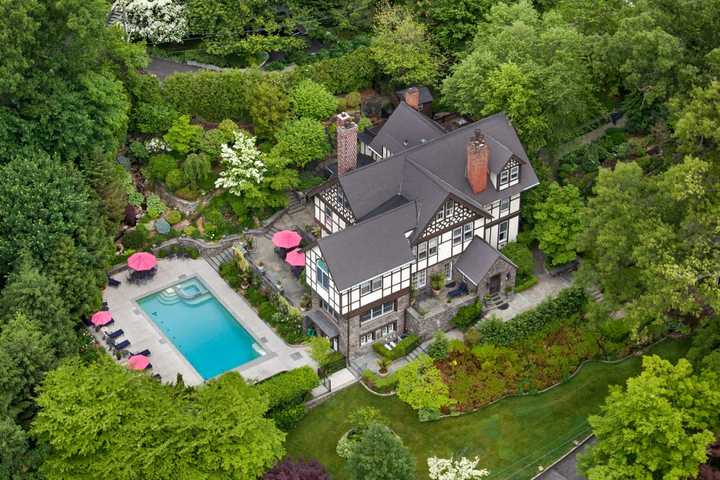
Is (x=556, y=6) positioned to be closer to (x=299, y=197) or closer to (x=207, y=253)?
(x=299, y=197)

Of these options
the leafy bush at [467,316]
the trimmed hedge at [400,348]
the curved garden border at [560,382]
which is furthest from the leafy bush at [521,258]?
the trimmed hedge at [400,348]

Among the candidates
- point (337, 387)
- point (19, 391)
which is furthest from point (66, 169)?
point (337, 387)

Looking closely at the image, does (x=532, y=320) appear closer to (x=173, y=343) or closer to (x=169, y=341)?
(x=173, y=343)

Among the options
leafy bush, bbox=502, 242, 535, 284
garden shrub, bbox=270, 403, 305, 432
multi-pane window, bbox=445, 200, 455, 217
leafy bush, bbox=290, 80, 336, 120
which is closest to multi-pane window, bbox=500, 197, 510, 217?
leafy bush, bbox=502, 242, 535, 284

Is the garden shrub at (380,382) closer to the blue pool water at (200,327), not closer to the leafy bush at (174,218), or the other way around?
the blue pool water at (200,327)

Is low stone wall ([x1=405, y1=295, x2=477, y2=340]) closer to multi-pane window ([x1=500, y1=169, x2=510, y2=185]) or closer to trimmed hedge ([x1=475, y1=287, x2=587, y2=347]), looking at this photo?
trimmed hedge ([x1=475, y1=287, x2=587, y2=347])

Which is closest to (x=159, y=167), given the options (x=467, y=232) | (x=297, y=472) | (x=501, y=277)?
(x=467, y=232)

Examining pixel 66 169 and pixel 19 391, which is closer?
pixel 19 391
